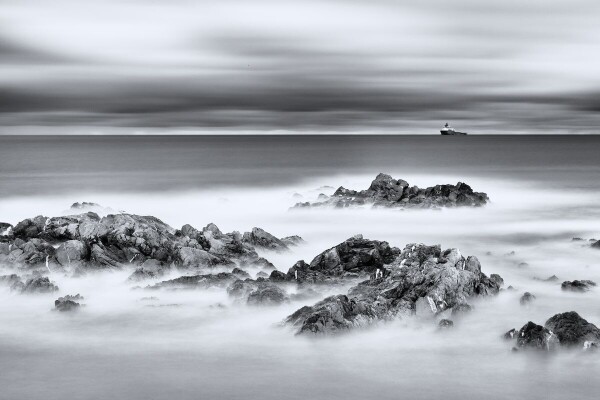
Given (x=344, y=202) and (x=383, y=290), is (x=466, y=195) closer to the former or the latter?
(x=344, y=202)

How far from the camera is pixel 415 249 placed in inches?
525

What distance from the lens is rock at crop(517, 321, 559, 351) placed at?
920 cm

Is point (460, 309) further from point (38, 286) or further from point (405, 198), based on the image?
point (405, 198)

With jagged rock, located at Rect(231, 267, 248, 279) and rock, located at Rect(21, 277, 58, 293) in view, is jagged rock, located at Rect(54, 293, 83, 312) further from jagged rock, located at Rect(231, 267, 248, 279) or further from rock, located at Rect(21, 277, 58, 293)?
jagged rock, located at Rect(231, 267, 248, 279)

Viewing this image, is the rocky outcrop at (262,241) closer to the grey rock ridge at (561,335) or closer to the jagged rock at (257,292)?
the jagged rock at (257,292)

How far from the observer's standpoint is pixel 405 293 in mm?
11234

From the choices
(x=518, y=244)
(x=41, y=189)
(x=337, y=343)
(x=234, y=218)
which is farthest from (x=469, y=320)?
(x=41, y=189)

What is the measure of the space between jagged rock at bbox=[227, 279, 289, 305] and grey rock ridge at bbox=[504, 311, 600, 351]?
4.24 meters

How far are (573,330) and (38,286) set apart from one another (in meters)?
9.73

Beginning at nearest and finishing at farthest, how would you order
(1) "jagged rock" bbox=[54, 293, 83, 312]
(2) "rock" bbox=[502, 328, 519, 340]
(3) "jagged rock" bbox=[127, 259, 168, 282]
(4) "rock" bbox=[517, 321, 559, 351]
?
(4) "rock" bbox=[517, 321, 559, 351], (2) "rock" bbox=[502, 328, 519, 340], (1) "jagged rock" bbox=[54, 293, 83, 312], (3) "jagged rock" bbox=[127, 259, 168, 282]

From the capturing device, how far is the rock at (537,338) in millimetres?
9203

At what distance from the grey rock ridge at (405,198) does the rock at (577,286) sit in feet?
44.0

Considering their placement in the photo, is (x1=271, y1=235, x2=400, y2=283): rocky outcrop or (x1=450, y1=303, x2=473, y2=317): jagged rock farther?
(x1=271, y1=235, x2=400, y2=283): rocky outcrop

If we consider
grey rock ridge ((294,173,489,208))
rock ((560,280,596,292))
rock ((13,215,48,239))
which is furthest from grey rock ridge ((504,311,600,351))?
grey rock ridge ((294,173,489,208))
